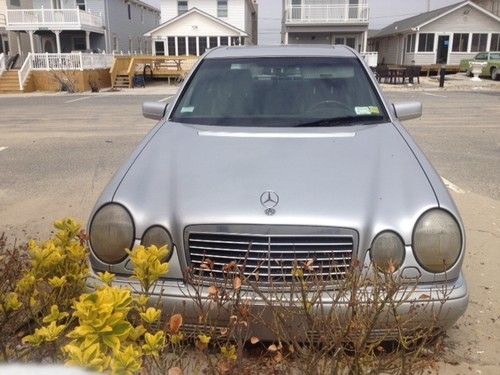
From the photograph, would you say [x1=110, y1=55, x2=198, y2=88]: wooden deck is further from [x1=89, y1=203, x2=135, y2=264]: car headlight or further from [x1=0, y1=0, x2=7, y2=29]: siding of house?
[x1=89, y1=203, x2=135, y2=264]: car headlight

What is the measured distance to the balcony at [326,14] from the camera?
35.3 meters

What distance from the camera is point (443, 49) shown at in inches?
1528

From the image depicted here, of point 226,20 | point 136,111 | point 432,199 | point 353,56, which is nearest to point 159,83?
point 226,20

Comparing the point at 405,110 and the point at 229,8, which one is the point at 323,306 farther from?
the point at 229,8

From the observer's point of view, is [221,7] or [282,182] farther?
[221,7]

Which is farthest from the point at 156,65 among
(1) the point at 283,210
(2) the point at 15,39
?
(1) the point at 283,210

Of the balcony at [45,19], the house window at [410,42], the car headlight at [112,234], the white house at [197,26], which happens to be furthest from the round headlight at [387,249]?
the house window at [410,42]

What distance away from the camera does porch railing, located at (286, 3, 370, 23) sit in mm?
35281

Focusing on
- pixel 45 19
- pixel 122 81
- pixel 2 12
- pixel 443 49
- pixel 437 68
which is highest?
pixel 2 12

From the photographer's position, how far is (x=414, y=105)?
4.22 meters

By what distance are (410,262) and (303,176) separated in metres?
0.71

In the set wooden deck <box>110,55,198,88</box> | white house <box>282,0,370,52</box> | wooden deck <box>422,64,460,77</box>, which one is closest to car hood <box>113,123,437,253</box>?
wooden deck <box>110,55,198,88</box>

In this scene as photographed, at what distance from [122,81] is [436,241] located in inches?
1125

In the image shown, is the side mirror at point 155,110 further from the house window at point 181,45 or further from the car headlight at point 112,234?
the house window at point 181,45
